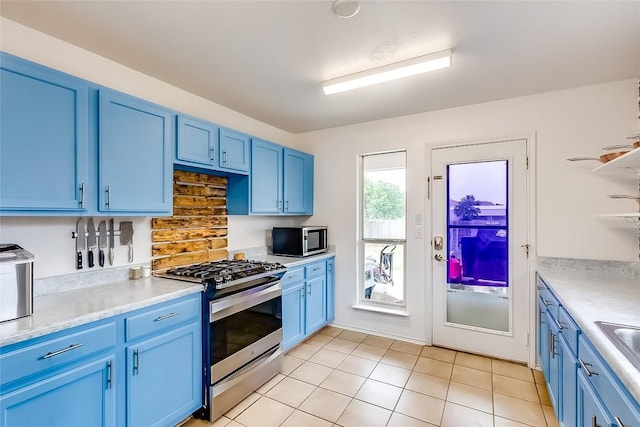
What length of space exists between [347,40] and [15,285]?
2.16 metres

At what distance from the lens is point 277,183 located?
3.24 m

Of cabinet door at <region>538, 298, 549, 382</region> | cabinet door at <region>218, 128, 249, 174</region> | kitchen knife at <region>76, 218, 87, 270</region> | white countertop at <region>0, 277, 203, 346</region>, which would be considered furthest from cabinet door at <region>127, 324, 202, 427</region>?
cabinet door at <region>538, 298, 549, 382</region>

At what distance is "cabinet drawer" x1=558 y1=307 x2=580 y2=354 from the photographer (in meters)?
1.48

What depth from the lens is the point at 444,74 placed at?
2316mm

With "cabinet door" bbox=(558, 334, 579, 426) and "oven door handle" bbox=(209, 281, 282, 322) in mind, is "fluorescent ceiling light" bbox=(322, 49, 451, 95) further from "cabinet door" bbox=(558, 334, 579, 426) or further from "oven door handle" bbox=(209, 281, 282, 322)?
"cabinet door" bbox=(558, 334, 579, 426)

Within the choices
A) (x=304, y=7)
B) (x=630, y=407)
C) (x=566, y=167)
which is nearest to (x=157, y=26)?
(x=304, y=7)

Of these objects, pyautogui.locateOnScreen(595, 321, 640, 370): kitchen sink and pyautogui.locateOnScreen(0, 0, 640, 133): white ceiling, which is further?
pyautogui.locateOnScreen(0, 0, 640, 133): white ceiling

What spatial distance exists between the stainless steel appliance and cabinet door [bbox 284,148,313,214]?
2202 mm

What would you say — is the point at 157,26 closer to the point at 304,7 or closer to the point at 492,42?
the point at 304,7

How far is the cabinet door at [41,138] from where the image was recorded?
146cm

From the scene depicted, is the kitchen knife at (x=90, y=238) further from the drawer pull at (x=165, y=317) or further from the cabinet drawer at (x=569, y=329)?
the cabinet drawer at (x=569, y=329)

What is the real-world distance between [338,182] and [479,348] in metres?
2.29

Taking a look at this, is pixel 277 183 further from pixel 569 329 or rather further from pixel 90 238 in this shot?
pixel 569 329

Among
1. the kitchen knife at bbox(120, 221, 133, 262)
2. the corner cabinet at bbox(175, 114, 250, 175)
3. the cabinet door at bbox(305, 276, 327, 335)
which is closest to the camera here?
the kitchen knife at bbox(120, 221, 133, 262)
